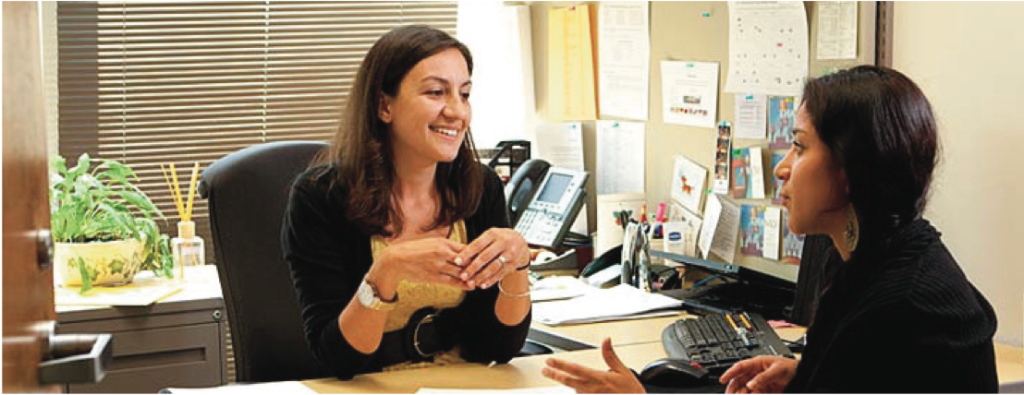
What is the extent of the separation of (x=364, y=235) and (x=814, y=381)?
0.89m

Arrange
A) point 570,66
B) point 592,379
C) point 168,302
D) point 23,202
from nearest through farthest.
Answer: point 23,202
point 592,379
point 168,302
point 570,66

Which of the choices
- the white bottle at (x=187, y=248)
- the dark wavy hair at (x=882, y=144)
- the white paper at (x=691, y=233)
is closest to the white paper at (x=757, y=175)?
the white paper at (x=691, y=233)

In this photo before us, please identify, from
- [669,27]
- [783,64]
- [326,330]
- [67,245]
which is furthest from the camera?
[669,27]

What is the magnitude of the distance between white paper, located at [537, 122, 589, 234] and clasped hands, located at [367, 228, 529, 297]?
143cm

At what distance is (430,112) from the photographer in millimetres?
2396

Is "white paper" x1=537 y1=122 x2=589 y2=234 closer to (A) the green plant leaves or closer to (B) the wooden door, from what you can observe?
(A) the green plant leaves

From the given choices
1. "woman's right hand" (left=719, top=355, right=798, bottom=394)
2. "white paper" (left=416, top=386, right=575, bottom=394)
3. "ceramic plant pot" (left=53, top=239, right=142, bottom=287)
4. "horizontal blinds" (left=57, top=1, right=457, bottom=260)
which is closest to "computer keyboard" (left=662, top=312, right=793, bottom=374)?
"woman's right hand" (left=719, top=355, right=798, bottom=394)

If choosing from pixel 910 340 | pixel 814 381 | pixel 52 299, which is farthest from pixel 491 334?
pixel 52 299

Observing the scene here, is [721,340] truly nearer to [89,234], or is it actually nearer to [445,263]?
[445,263]

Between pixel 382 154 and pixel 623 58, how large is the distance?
4.00 ft

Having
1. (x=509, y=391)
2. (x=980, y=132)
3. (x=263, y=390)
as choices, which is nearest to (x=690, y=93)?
(x=980, y=132)

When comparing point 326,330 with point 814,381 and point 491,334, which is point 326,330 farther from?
point 814,381

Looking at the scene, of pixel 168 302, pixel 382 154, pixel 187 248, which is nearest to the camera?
pixel 382 154

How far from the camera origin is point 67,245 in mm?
3088
